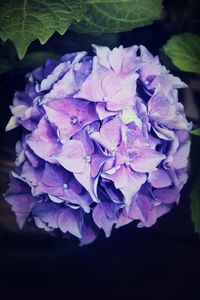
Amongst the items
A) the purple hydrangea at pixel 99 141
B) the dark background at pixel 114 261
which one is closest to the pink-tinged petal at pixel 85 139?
the purple hydrangea at pixel 99 141

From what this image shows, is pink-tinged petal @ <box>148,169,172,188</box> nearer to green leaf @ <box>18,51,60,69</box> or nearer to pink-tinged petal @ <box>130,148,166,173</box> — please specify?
pink-tinged petal @ <box>130,148,166,173</box>

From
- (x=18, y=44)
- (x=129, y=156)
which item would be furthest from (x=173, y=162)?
(x=18, y=44)

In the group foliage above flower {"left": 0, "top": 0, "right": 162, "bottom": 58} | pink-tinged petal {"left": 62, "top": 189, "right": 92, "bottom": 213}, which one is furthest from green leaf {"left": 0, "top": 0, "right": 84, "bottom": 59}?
pink-tinged petal {"left": 62, "top": 189, "right": 92, "bottom": 213}

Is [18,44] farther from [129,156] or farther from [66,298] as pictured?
[66,298]

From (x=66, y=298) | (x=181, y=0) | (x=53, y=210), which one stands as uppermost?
(x=181, y=0)

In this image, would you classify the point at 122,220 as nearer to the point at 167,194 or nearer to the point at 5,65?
the point at 167,194
